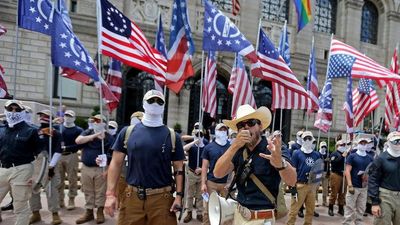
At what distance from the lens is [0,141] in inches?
250

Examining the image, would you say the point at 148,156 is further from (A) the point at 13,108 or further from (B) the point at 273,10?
(B) the point at 273,10

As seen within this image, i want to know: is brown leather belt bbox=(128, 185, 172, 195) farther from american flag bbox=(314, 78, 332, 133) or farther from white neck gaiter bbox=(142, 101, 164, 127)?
american flag bbox=(314, 78, 332, 133)

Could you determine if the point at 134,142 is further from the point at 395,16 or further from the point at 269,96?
the point at 395,16

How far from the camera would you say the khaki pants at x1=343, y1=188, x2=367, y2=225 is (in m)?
8.45

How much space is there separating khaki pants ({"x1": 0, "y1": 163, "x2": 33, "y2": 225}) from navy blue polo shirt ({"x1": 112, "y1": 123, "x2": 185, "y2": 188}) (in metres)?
2.27

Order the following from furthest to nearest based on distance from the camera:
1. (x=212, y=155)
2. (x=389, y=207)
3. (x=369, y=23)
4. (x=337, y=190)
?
(x=369, y=23), (x=337, y=190), (x=212, y=155), (x=389, y=207)

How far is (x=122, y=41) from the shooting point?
7605mm

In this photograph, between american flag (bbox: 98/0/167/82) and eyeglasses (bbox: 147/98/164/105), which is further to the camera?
american flag (bbox: 98/0/167/82)

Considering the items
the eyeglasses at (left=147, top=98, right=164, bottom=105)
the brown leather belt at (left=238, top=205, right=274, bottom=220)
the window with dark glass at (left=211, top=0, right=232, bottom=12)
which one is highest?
the window with dark glass at (left=211, top=0, right=232, bottom=12)

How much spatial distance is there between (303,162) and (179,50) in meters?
3.35

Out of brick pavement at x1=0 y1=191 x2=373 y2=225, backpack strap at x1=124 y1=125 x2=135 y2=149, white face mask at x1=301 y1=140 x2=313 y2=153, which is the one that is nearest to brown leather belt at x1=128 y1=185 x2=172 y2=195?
backpack strap at x1=124 y1=125 x2=135 y2=149

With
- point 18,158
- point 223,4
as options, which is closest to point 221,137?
point 18,158

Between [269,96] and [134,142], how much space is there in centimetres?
2123

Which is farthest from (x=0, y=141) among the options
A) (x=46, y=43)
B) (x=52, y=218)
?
(x=46, y=43)
